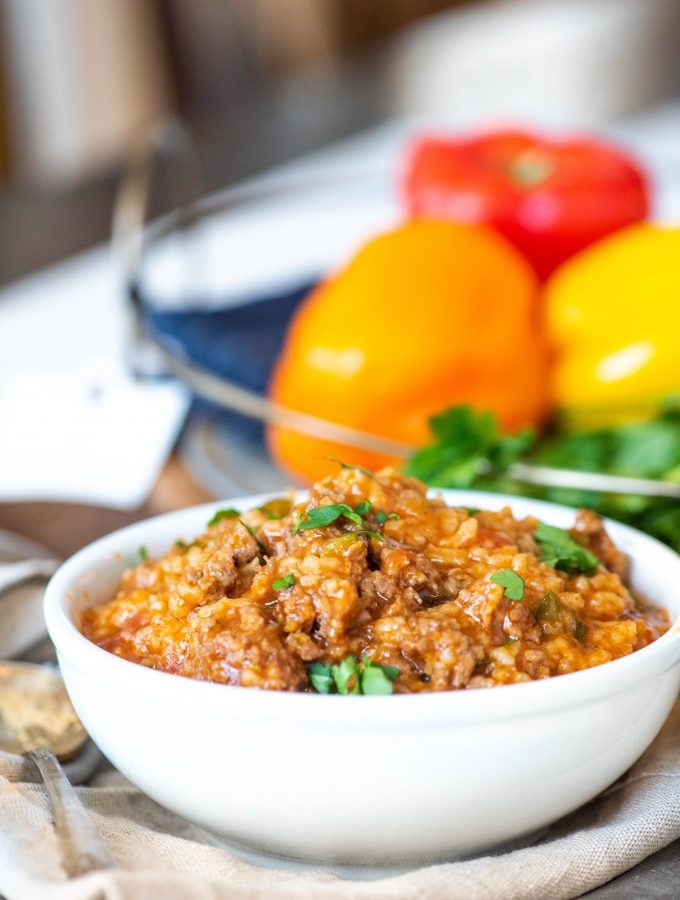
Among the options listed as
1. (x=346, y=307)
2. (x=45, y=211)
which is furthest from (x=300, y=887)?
(x=45, y=211)

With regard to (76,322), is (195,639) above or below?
above

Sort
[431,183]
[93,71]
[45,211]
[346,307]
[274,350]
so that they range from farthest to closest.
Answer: [93,71], [45,211], [431,183], [274,350], [346,307]

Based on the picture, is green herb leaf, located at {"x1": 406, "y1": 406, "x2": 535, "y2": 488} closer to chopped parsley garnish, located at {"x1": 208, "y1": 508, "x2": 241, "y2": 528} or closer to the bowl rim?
chopped parsley garnish, located at {"x1": 208, "y1": 508, "x2": 241, "y2": 528}

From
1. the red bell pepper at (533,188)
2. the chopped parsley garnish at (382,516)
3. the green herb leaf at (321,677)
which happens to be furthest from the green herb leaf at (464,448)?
the red bell pepper at (533,188)

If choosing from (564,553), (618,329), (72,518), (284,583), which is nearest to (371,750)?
(284,583)

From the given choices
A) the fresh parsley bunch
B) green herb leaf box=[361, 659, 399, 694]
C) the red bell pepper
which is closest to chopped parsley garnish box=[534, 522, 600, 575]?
green herb leaf box=[361, 659, 399, 694]

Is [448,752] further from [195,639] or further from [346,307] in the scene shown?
[346,307]
